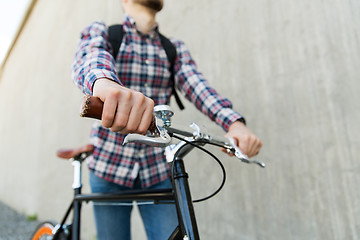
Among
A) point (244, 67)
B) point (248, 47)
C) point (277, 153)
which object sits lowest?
point (277, 153)

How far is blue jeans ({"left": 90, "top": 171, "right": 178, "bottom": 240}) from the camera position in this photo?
1084 mm

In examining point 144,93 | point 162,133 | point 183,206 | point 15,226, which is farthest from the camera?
point 15,226

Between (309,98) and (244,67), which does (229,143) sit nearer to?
(309,98)

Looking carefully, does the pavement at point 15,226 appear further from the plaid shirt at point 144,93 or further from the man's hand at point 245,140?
the man's hand at point 245,140

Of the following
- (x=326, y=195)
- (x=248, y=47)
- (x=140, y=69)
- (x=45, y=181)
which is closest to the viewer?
(x=140, y=69)

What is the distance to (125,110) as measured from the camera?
0.52 meters

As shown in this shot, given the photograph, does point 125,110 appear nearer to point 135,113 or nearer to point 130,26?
point 135,113

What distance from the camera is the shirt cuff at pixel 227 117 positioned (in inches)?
39.2

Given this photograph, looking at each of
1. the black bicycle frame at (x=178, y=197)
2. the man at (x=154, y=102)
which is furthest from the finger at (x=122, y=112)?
the man at (x=154, y=102)

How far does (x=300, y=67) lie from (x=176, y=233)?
1.11 metres

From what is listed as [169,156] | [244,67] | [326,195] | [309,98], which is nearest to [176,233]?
[169,156]

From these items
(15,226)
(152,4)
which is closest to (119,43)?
(152,4)

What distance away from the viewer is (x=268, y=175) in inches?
58.7

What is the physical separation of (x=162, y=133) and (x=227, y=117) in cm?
47
